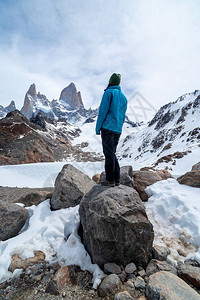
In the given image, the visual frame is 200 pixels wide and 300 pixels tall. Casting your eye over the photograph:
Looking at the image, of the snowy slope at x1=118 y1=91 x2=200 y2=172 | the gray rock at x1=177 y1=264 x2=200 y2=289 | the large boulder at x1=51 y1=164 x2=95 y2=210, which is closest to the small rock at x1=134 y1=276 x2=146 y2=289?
the gray rock at x1=177 y1=264 x2=200 y2=289

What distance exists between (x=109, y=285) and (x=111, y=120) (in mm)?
3541

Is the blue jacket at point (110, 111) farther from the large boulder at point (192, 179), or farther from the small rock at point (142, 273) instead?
the large boulder at point (192, 179)

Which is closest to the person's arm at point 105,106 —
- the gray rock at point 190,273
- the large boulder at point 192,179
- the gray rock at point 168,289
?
the gray rock at point 168,289

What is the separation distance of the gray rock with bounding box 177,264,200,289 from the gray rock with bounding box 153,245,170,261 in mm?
347

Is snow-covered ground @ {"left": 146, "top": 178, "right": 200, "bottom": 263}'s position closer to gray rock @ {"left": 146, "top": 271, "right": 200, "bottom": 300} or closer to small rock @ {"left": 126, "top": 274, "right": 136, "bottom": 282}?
gray rock @ {"left": 146, "top": 271, "right": 200, "bottom": 300}

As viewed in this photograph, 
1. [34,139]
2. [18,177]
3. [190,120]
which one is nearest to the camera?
[18,177]

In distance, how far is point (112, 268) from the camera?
2.91 m

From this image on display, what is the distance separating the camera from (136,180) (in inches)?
272

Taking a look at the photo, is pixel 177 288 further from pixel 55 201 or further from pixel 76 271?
pixel 55 201

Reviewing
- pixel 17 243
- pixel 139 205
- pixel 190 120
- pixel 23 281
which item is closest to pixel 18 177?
pixel 17 243

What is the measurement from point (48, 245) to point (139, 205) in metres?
2.49

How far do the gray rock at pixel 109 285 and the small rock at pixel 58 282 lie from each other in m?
0.68

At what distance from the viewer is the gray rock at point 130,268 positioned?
114 inches

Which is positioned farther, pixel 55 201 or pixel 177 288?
pixel 55 201
